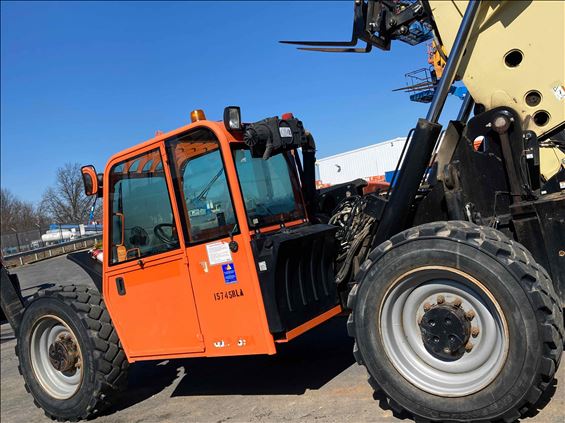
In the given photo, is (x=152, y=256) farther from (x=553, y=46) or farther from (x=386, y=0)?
(x=553, y=46)

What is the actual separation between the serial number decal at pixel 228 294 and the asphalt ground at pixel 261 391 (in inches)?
38.7

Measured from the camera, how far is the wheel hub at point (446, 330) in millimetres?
3143

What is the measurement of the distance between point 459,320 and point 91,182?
3.39 meters

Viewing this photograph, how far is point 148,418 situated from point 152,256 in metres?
1.47

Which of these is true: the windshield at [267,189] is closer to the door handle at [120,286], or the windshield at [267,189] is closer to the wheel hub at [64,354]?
the door handle at [120,286]

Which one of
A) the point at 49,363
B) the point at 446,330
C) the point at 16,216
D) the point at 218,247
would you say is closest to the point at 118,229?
the point at 218,247

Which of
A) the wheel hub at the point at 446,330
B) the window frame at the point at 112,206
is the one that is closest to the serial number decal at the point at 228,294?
the window frame at the point at 112,206

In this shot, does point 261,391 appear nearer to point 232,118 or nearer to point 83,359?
point 83,359

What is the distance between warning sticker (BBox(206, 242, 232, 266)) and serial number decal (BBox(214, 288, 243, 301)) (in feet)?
0.76

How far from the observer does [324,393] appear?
4180 mm

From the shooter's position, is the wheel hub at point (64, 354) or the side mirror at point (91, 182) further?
the wheel hub at point (64, 354)

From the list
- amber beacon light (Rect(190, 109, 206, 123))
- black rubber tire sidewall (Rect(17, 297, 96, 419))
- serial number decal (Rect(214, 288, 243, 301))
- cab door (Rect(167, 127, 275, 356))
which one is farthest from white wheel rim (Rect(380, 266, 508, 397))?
black rubber tire sidewall (Rect(17, 297, 96, 419))

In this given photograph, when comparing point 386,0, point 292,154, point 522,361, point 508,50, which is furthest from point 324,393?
point 386,0

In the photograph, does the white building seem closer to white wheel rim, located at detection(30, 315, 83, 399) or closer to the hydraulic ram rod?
white wheel rim, located at detection(30, 315, 83, 399)
